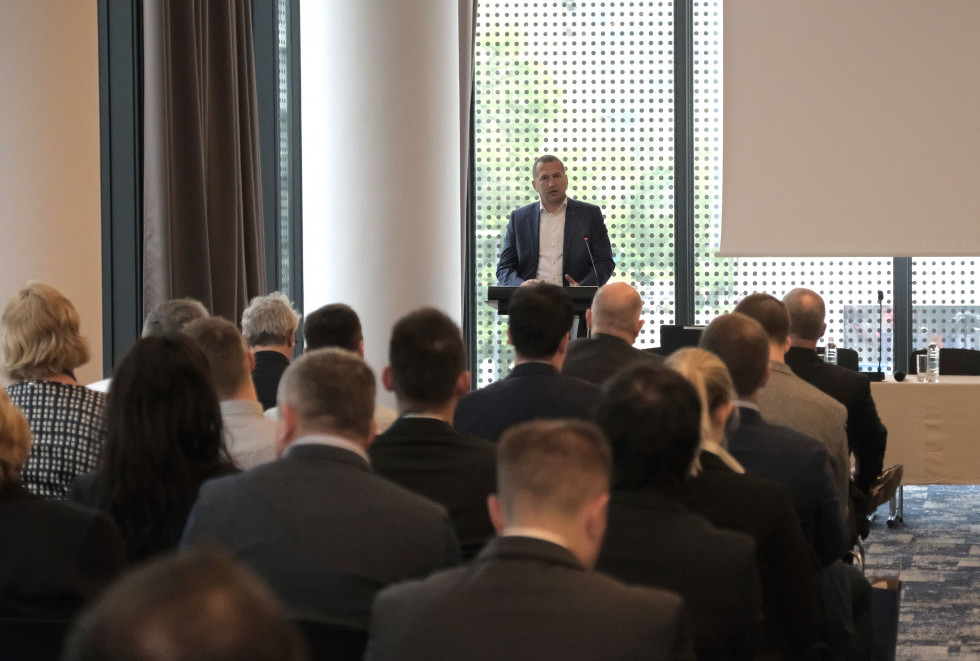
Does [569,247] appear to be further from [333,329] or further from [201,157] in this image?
[333,329]

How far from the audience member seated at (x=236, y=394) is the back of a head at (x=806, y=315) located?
78.4 inches

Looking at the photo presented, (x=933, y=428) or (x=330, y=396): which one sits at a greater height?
(x=330, y=396)

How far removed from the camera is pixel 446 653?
1.25m

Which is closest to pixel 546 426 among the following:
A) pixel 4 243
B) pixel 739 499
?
pixel 739 499

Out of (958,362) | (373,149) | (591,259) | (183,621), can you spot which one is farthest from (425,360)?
(958,362)

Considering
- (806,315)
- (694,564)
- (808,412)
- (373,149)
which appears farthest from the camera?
(373,149)

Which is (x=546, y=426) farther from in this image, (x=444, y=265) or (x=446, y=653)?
(x=444, y=265)

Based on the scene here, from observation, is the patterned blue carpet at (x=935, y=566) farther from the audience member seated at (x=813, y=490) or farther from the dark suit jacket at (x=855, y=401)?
the audience member seated at (x=813, y=490)

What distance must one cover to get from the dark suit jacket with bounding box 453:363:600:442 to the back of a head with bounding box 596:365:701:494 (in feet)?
3.80

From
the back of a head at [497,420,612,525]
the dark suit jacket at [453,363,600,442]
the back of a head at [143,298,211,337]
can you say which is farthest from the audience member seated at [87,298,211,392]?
the back of a head at [497,420,612,525]

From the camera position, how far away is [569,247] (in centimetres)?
662

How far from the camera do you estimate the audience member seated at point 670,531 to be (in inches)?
66.9

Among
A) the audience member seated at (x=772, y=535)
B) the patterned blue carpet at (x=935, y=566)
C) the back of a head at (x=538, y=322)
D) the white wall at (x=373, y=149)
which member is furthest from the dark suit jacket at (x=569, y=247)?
the audience member seated at (x=772, y=535)

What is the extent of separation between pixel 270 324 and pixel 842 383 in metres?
1.91
